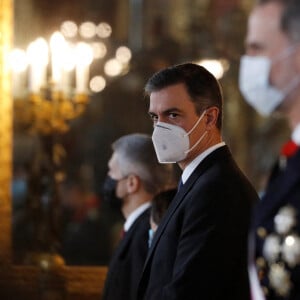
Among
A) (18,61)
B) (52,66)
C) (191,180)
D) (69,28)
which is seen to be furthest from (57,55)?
(191,180)

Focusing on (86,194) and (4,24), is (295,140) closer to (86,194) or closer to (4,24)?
(4,24)

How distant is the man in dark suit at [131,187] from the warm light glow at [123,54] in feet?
17.0

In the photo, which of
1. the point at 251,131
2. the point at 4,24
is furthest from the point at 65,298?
the point at 251,131

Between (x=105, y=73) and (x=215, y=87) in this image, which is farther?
(x=105, y=73)

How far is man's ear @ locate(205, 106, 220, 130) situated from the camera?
127 inches

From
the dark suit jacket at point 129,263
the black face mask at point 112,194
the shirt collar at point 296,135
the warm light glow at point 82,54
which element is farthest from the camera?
the warm light glow at point 82,54

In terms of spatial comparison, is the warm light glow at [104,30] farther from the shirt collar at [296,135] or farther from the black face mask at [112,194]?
the shirt collar at [296,135]

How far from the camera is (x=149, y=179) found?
14.1ft

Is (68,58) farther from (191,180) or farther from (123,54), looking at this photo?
(191,180)

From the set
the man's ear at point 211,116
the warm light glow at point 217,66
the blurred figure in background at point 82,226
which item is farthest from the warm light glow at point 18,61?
the man's ear at point 211,116

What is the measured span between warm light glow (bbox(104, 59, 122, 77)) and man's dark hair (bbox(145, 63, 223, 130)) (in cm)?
640

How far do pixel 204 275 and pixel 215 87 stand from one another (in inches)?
28.0

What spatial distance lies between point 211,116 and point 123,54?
6.51 meters

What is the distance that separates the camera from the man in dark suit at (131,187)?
4.12 metres
